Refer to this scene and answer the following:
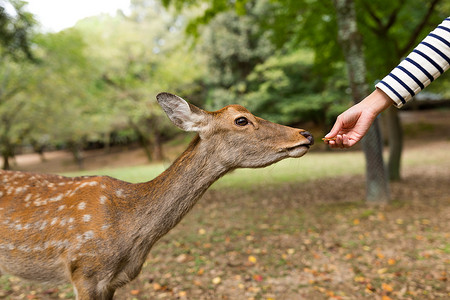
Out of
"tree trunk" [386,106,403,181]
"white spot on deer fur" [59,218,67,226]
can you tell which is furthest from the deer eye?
"tree trunk" [386,106,403,181]

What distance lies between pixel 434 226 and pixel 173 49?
63.7ft

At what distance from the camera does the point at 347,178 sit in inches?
396

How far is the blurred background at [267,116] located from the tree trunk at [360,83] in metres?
0.10

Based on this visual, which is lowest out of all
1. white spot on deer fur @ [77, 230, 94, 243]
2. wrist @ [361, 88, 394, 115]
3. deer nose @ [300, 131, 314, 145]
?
white spot on deer fur @ [77, 230, 94, 243]

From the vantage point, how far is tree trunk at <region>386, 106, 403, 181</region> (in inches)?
322

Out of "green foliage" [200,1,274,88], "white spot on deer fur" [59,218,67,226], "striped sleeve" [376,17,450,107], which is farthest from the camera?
"green foliage" [200,1,274,88]

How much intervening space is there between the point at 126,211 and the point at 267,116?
19.2 metres

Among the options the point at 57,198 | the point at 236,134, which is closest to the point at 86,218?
the point at 57,198

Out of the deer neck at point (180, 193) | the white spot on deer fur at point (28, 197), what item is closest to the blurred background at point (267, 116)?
the deer neck at point (180, 193)

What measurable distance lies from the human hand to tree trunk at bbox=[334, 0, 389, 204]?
4199 millimetres

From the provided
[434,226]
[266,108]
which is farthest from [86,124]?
[434,226]

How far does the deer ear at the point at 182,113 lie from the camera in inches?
82.5

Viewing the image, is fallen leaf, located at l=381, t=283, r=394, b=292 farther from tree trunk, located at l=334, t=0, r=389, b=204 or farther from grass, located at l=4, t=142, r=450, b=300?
tree trunk, located at l=334, t=0, r=389, b=204

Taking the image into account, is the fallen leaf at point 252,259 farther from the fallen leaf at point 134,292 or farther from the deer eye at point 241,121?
the deer eye at point 241,121
